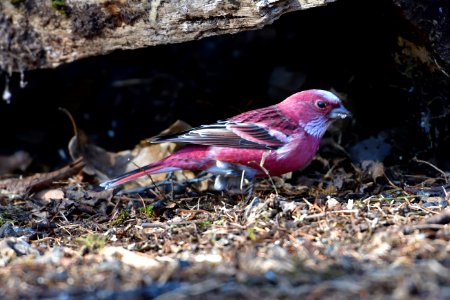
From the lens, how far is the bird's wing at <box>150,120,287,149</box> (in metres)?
4.88

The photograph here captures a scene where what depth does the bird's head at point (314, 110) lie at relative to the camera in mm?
5047

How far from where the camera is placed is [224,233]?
150 inches

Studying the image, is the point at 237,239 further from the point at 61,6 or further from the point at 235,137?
the point at 61,6

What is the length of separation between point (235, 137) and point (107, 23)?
1285 mm

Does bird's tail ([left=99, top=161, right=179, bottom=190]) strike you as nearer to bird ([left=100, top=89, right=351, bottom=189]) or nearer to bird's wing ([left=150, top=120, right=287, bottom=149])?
bird ([left=100, top=89, right=351, bottom=189])

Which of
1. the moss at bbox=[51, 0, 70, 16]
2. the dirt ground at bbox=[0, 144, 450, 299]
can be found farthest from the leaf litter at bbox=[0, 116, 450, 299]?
the moss at bbox=[51, 0, 70, 16]

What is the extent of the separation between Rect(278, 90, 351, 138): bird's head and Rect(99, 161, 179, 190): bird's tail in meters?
1.02

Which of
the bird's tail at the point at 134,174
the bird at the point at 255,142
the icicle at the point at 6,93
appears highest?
the icicle at the point at 6,93

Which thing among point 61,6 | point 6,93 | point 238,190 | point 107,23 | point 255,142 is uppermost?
point 61,6

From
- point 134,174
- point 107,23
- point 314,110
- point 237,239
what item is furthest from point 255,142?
point 107,23

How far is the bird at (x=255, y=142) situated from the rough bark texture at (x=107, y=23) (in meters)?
0.73

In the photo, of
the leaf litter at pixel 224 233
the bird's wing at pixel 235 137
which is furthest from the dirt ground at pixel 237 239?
the bird's wing at pixel 235 137

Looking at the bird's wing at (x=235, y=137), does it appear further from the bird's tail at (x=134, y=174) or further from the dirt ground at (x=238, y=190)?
the dirt ground at (x=238, y=190)

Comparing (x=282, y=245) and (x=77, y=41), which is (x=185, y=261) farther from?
(x=77, y=41)
